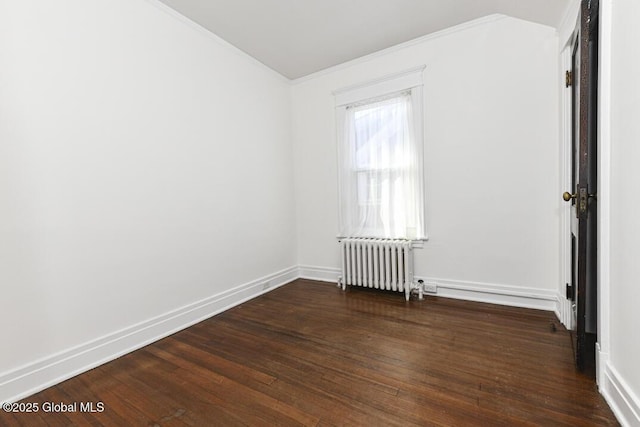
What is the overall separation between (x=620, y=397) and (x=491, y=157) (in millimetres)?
2038

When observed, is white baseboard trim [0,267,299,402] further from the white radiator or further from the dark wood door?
the dark wood door

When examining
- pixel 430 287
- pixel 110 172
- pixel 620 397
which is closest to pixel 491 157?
pixel 430 287

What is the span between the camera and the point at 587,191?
1.59 metres

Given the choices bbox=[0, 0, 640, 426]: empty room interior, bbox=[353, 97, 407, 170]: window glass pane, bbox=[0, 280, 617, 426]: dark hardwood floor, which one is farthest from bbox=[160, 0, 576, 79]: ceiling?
bbox=[0, 280, 617, 426]: dark hardwood floor

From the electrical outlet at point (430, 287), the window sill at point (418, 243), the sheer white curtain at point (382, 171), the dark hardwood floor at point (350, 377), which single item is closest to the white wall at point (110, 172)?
the dark hardwood floor at point (350, 377)

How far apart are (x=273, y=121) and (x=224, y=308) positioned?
7.82ft

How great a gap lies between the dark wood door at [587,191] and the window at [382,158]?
1.51 m

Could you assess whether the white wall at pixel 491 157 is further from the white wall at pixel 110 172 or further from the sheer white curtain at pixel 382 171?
the white wall at pixel 110 172

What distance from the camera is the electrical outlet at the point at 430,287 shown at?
307 centimetres

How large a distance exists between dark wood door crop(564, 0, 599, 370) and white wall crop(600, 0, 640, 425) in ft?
0.50

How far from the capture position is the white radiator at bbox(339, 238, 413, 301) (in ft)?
9.95

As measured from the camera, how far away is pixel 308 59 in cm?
340

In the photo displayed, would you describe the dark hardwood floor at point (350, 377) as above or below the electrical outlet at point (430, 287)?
below

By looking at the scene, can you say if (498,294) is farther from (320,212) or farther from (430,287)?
(320,212)
